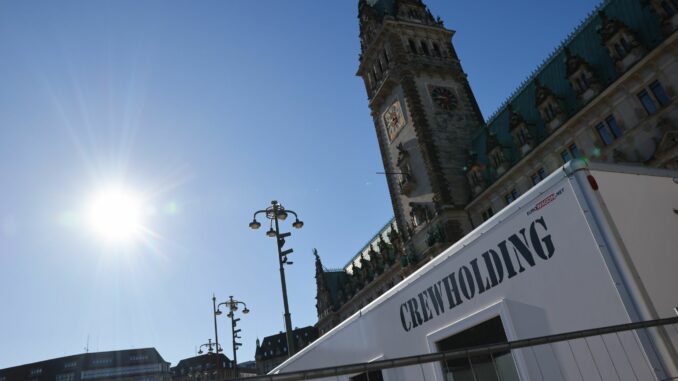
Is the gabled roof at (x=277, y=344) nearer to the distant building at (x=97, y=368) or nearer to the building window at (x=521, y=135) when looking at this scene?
the distant building at (x=97, y=368)

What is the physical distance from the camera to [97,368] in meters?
107

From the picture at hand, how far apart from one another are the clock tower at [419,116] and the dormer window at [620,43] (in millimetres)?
16702

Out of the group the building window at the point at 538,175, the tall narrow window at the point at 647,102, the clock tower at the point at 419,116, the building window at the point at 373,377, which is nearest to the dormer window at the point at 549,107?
the building window at the point at 538,175

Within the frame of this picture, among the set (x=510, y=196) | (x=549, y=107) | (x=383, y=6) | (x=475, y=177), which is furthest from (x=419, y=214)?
(x=383, y=6)

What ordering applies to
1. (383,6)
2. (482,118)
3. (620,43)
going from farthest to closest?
1. (383,6)
2. (482,118)
3. (620,43)

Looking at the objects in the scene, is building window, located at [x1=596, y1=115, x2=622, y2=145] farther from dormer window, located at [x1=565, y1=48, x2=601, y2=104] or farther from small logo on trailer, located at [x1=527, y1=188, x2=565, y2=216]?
small logo on trailer, located at [x1=527, y1=188, x2=565, y2=216]

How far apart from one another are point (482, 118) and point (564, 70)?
45.6 ft

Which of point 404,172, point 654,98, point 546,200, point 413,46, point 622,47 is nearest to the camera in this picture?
point 546,200

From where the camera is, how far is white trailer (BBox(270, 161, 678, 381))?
15.6ft

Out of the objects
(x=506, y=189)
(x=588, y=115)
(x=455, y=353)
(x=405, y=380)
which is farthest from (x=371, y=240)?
(x=455, y=353)

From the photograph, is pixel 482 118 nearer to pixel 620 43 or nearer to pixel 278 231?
pixel 620 43

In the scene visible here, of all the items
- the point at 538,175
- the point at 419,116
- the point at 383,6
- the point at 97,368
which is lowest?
the point at 538,175

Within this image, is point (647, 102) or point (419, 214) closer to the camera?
point (647, 102)

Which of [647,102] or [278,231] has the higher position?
[647,102]
